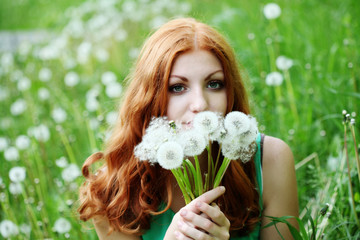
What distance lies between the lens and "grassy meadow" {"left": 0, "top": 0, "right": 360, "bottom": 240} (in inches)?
73.1

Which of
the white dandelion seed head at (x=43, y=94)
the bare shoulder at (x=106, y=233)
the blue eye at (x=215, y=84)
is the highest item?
the white dandelion seed head at (x=43, y=94)

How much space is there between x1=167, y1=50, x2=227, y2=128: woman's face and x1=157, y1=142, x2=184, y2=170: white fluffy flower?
25 cm

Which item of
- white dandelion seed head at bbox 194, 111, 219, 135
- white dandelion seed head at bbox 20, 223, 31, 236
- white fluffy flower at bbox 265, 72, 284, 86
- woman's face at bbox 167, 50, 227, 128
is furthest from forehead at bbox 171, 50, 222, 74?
white dandelion seed head at bbox 20, 223, 31, 236

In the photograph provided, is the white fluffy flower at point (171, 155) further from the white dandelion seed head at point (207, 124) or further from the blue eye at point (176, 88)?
the blue eye at point (176, 88)

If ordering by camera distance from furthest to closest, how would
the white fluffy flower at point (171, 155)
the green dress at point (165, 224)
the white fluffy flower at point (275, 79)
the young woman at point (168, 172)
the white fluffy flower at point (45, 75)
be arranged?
the white fluffy flower at point (45, 75), the white fluffy flower at point (275, 79), the green dress at point (165, 224), the young woman at point (168, 172), the white fluffy flower at point (171, 155)

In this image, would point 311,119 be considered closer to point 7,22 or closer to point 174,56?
point 174,56

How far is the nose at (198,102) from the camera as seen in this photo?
124 centimetres

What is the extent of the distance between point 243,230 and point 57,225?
837 millimetres

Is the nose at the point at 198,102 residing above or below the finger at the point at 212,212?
above

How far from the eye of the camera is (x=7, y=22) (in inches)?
239

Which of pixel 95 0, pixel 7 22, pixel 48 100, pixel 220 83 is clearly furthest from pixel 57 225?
pixel 7 22

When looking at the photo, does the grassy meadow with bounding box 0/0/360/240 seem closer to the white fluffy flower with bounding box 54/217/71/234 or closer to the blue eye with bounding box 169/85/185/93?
the white fluffy flower with bounding box 54/217/71/234

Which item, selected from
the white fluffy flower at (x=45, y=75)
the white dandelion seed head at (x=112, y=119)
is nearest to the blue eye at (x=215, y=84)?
the white dandelion seed head at (x=112, y=119)

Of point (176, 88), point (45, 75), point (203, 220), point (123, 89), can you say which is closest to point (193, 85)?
point (176, 88)
